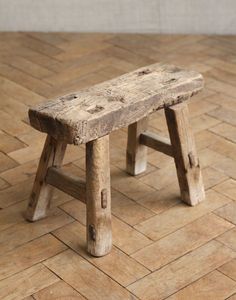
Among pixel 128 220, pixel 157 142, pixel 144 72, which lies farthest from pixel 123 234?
pixel 144 72

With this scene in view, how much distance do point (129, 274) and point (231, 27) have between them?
6.25 feet

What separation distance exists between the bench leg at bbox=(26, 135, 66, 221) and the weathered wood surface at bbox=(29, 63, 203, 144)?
124 mm

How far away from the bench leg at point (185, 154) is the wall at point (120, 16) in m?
1.52

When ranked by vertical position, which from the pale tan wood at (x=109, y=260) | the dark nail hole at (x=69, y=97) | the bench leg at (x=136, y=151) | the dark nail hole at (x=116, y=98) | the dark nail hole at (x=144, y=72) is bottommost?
the pale tan wood at (x=109, y=260)

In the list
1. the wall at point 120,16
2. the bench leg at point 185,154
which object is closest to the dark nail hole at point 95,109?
the bench leg at point 185,154

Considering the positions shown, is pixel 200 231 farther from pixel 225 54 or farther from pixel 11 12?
pixel 11 12

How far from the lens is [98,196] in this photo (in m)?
1.75

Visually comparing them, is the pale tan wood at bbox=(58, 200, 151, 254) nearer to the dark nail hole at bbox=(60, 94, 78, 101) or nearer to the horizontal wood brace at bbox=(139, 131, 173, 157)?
the horizontal wood brace at bbox=(139, 131, 173, 157)

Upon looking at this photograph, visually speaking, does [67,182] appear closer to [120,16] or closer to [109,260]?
[109,260]

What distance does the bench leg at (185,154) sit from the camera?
192cm

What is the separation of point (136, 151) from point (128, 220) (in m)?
0.27

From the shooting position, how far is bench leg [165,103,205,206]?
192 centimetres

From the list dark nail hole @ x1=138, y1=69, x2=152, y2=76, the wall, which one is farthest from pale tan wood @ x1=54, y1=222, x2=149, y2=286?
the wall

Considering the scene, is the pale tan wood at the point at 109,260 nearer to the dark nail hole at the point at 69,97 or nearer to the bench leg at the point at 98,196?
the bench leg at the point at 98,196
